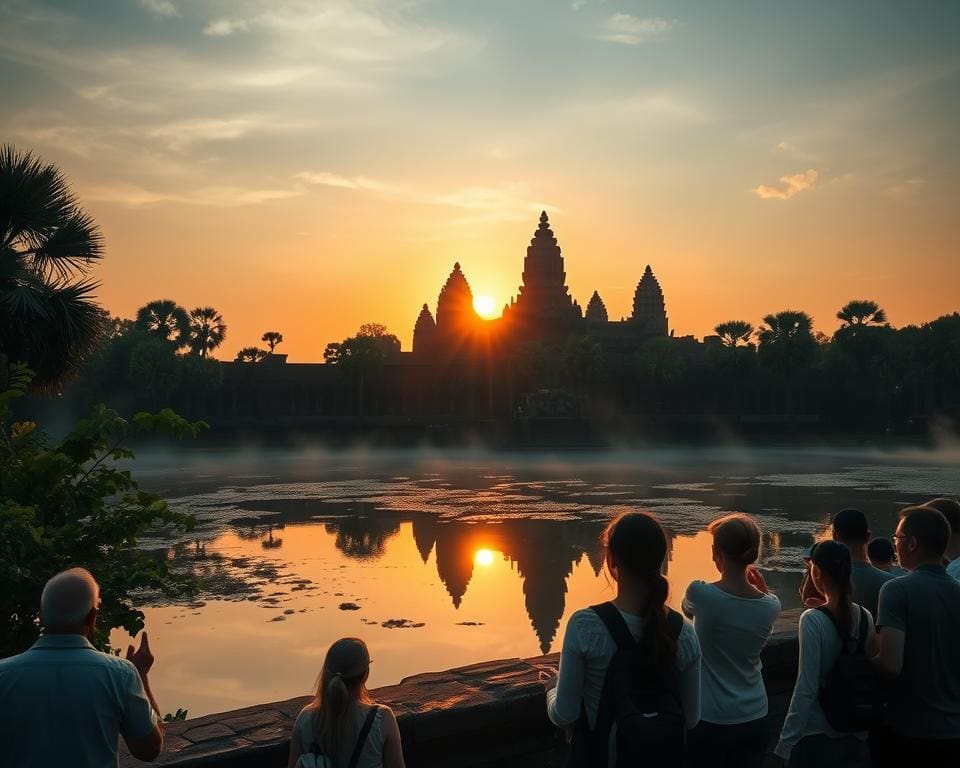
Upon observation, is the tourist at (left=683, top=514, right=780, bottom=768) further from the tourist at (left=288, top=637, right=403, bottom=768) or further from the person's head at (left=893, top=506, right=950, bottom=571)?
the tourist at (left=288, top=637, right=403, bottom=768)

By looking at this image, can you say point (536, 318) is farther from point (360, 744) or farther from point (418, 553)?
point (360, 744)

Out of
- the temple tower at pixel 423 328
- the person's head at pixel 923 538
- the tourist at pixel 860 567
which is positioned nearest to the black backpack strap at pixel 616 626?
the person's head at pixel 923 538

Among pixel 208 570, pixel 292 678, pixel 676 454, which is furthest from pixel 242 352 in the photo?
pixel 292 678

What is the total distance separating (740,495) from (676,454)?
27697 millimetres

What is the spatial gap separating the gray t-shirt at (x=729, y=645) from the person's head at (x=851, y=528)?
2.35ft

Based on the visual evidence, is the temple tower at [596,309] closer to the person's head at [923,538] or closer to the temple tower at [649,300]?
the temple tower at [649,300]

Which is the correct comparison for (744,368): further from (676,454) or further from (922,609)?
(922,609)

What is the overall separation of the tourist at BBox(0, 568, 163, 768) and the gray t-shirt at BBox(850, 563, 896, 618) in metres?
3.06

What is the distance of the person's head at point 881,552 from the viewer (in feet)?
15.2

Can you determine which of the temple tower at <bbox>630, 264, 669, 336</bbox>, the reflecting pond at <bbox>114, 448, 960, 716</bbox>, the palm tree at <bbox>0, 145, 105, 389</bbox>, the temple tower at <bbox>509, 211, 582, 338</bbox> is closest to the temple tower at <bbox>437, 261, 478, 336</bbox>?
the temple tower at <bbox>509, 211, 582, 338</bbox>

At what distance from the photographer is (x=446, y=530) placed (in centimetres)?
1981

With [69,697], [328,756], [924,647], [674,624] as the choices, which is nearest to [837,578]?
[924,647]

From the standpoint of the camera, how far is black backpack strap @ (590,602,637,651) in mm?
2734

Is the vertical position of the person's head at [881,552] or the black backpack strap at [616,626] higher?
the black backpack strap at [616,626]
